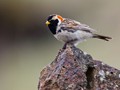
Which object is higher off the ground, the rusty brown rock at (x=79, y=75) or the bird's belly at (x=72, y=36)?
the bird's belly at (x=72, y=36)

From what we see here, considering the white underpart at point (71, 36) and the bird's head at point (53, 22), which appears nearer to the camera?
the white underpart at point (71, 36)

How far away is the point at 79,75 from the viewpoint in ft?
21.1

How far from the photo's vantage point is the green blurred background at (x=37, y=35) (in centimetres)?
1652

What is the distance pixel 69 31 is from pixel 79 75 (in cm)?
343

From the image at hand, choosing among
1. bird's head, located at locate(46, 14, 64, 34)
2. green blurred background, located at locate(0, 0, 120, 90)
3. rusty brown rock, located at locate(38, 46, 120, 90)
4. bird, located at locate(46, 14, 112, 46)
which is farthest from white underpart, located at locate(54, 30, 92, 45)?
green blurred background, located at locate(0, 0, 120, 90)

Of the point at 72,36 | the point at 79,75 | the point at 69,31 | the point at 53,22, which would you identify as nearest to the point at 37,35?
the point at 53,22

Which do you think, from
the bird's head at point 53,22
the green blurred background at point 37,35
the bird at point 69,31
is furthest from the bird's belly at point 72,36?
the green blurred background at point 37,35

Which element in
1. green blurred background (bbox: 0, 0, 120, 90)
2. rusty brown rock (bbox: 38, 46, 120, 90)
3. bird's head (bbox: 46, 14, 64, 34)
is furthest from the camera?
green blurred background (bbox: 0, 0, 120, 90)

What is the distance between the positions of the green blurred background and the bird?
16.2ft

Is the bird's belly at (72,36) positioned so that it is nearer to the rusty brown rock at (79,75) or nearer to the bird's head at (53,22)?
the bird's head at (53,22)

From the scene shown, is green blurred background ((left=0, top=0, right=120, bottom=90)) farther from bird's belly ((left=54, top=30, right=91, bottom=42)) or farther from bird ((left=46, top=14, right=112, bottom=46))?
bird's belly ((left=54, top=30, right=91, bottom=42))

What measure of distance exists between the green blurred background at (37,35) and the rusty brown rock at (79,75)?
26.7 ft

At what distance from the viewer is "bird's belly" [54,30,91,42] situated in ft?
31.5

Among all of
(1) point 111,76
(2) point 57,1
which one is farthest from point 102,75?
(2) point 57,1
